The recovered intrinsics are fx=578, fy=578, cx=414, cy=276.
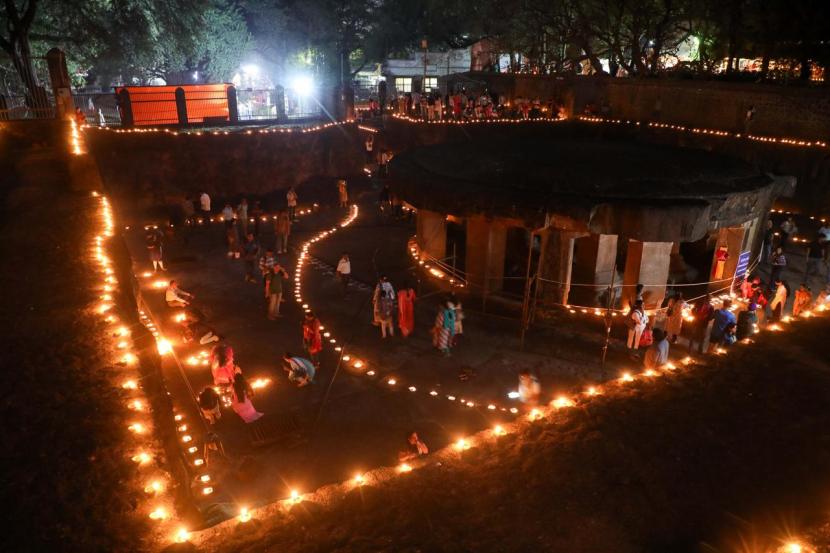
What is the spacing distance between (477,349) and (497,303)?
241 cm

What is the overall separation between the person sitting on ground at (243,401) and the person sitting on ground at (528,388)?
171 inches

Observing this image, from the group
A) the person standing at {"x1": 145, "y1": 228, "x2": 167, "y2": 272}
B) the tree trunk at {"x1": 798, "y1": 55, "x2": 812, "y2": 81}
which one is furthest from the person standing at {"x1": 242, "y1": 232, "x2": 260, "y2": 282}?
the tree trunk at {"x1": 798, "y1": 55, "x2": 812, "y2": 81}

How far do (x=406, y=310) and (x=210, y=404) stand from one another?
4.60 metres

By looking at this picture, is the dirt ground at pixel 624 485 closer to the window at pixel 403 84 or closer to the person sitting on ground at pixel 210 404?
A: the person sitting on ground at pixel 210 404

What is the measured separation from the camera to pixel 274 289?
12.8 metres

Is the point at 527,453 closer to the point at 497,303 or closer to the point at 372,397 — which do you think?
the point at 372,397

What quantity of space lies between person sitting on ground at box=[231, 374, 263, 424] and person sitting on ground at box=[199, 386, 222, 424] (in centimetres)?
30

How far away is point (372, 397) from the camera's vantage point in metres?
10.2

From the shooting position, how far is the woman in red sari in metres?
12.1

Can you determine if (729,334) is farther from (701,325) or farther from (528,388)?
(528,388)

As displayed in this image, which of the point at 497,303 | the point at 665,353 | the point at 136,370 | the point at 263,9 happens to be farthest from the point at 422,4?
the point at 136,370

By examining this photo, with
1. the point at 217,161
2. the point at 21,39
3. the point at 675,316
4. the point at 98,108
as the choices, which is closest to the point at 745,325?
the point at 675,316

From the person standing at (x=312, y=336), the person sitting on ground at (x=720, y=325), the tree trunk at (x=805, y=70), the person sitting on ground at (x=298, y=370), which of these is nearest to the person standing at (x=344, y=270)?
the person standing at (x=312, y=336)

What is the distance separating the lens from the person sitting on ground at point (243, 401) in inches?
361
